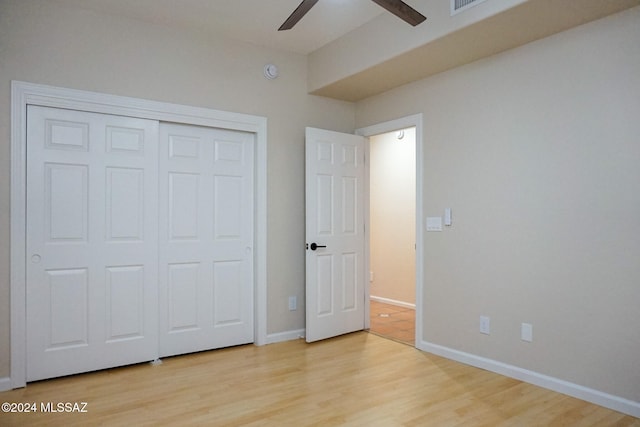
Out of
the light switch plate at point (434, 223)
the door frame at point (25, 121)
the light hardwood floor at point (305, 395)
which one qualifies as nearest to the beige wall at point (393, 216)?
the light switch plate at point (434, 223)

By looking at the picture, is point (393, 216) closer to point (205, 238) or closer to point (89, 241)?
point (205, 238)

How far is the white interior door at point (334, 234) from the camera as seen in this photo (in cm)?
401


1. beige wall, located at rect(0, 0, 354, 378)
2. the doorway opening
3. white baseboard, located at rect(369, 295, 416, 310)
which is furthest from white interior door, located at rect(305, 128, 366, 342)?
white baseboard, located at rect(369, 295, 416, 310)

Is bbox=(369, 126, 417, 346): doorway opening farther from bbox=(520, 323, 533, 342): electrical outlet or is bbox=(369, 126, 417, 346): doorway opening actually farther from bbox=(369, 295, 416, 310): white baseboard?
bbox=(520, 323, 533, 342): electrical outlet

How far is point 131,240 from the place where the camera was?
11.0ft

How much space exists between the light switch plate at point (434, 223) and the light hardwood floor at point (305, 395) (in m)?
1.10

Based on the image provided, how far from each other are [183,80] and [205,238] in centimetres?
138

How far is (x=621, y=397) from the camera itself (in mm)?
2545

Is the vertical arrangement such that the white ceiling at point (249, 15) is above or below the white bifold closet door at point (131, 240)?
above

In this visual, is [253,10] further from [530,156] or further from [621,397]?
[621,397]

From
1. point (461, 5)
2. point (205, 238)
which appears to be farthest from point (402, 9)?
point (205, 238)

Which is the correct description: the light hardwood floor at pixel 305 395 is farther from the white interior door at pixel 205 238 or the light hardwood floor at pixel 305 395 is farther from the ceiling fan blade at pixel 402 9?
the ceiling fan blade at pixel 402 9

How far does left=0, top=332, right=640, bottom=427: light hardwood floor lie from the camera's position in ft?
8.02

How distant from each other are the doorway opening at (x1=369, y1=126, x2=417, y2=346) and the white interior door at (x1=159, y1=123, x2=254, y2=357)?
6.86ft
